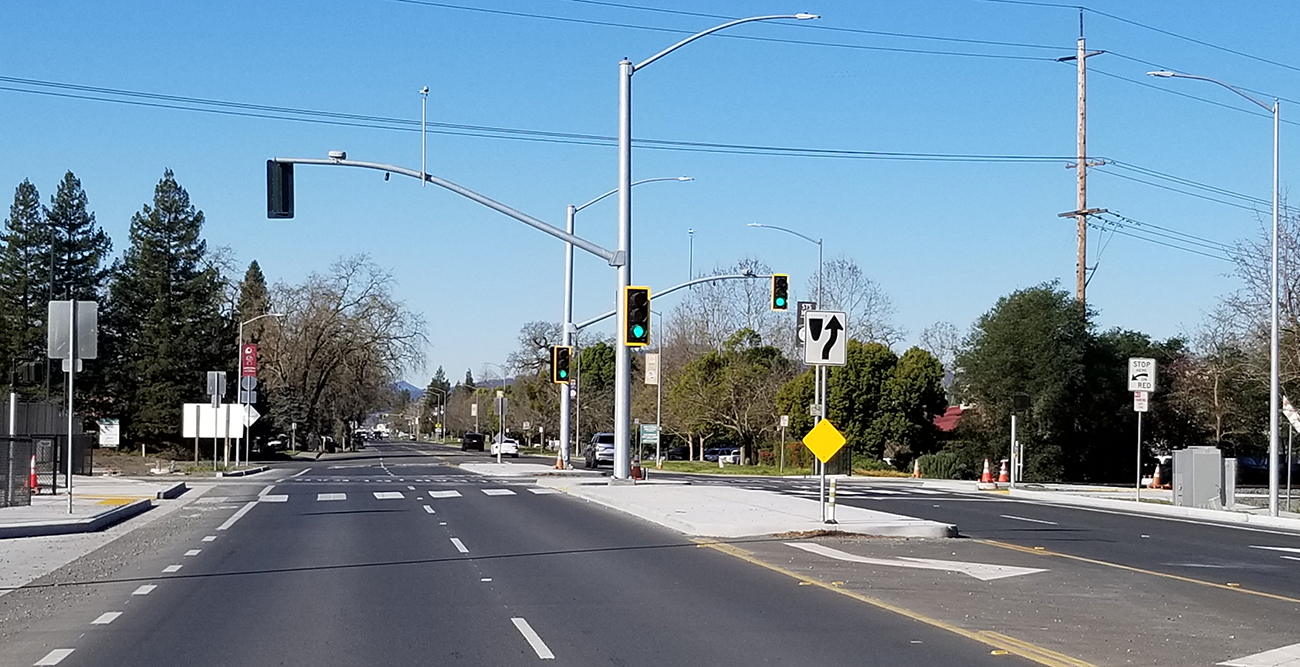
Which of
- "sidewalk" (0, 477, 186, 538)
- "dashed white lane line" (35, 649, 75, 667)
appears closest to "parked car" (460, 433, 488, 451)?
"sidewalk" (0, 477, 186, 538)

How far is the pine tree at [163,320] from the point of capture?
75.8m

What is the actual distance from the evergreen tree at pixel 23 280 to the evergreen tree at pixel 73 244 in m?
0.79

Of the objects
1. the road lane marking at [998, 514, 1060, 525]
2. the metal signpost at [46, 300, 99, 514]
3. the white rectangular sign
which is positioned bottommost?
the road lane marking at [998, 514, 1060, 525]

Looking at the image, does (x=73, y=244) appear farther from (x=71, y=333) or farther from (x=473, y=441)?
(x=71, y=333)

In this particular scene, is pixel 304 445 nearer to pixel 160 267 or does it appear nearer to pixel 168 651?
pixel 160 267

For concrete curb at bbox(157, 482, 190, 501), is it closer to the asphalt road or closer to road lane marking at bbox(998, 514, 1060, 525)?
the asphalt road

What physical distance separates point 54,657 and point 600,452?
5183cm

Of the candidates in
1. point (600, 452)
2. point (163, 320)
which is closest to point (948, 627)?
point (600, 452)

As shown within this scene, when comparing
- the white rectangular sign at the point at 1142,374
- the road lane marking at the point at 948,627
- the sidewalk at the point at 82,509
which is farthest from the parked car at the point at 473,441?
the road lane marking at the point at 948,627

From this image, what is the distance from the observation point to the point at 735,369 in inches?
2854

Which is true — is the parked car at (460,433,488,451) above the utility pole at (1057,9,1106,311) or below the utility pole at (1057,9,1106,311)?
below

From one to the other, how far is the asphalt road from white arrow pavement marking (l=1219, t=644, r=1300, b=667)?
1.90 metres

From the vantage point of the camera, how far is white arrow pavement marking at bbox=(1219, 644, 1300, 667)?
10.3 m

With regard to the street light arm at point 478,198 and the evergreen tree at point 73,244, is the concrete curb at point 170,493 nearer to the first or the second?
the street light arm at point 478,198
